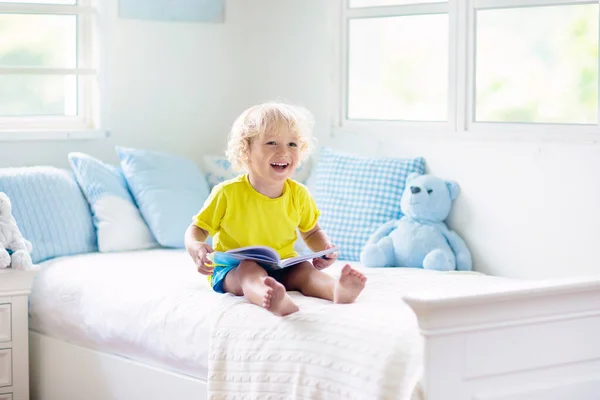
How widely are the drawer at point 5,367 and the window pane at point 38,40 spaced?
1.11 meters

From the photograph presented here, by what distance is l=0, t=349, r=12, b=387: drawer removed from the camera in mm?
2941

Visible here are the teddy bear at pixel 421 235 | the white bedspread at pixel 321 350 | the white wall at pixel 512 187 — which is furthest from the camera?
the teddy bear at pixel 421 235

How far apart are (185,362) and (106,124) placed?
1.42 meters

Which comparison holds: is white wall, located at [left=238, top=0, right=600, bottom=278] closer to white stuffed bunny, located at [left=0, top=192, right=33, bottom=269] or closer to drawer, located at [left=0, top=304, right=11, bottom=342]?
white stuffed bunny, located at [left=0, top=192, right=33, bottom=269]

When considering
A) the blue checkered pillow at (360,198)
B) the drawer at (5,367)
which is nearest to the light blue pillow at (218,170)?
the blue checkered pillow at (360,198)

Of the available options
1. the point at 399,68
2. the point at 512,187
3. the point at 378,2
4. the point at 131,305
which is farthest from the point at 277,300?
the point at 378,2

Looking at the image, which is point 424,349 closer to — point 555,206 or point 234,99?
point 555,206

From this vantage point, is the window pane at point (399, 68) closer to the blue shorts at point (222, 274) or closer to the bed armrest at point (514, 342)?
the blue shorts at point (222, 274)

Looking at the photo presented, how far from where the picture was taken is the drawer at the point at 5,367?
2941 mm

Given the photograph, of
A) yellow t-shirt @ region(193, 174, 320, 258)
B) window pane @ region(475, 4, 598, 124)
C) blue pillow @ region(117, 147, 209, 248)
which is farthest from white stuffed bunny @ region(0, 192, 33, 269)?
window pane @ region(475, 4, 598, 124)

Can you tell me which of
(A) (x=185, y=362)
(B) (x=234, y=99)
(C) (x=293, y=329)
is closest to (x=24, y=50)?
(B) (x=234, y=99)

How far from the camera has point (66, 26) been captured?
365 centimetres

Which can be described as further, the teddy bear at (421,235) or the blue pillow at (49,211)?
the blue pillow at (49,211)

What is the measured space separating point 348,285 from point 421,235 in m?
0.79
